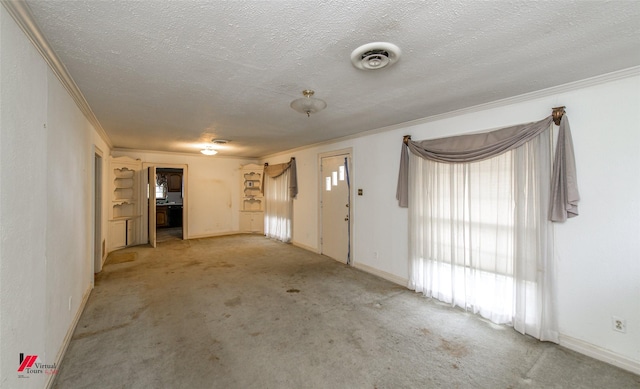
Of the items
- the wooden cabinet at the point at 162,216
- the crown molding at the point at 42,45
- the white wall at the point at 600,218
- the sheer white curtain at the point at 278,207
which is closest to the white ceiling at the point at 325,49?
the crown molding at the point at 42,45

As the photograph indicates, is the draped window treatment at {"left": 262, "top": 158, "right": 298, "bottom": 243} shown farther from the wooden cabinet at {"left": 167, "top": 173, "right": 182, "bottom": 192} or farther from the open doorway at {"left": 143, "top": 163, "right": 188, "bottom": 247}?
the wooden cabinet at {"left": 167, "top": 173, "right": 182, "bottom": 192}

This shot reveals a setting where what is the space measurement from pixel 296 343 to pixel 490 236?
2333mm

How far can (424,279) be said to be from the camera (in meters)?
3.43

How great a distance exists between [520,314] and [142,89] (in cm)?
429

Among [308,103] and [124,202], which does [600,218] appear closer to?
[308,103]

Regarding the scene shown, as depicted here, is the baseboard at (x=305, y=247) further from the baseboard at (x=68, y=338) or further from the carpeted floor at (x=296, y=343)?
the baseboard at (x=68, y=338)

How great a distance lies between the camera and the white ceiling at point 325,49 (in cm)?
137

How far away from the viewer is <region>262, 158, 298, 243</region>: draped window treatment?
249 inches

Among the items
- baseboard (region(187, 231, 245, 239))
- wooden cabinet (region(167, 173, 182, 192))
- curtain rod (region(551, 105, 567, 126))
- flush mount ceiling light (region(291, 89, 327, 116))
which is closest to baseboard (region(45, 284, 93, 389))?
flush mount ceiling light (region(291, 89, 327, 116))

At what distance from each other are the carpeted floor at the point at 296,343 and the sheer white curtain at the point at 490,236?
0.76 ft

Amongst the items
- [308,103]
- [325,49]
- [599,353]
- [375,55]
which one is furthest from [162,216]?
[599,353]

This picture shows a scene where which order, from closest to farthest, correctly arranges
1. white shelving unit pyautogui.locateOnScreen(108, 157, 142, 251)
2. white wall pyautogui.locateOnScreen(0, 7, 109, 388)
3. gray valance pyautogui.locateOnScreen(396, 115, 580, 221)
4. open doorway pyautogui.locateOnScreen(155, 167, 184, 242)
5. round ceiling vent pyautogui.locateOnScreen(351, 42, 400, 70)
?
1. white wall pyautogui.locateOnScreen(0, 7, 109, 388)
2. round ceiling vent pyautogui.locateOnScreen(351, 42, 400, 70)
3. gray valance pyautogui.locateOnScreen(396, 115, 580, 221)
4. white shelving unit pyautogui.locateOnScreen(108, 157, 142, 251)
5. open doorway pyautogui.locateOnScreen(155, 167, 184, 242)

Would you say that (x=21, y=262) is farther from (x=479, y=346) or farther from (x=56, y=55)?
(x=479, y=346)

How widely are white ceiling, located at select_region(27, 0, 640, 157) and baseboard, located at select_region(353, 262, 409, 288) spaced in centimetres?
241
